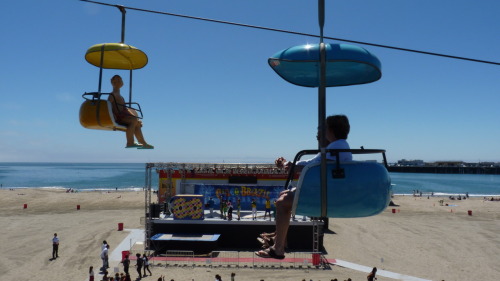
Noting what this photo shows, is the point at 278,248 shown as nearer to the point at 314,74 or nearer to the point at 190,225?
the point at 314,74

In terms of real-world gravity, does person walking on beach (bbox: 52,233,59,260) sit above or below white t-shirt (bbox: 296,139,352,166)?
below

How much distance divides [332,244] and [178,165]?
1176 centimetres

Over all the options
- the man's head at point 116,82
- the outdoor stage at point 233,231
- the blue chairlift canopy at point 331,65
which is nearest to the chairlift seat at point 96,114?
the man's head at point 116,82

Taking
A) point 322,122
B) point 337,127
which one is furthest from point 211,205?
point 322,122

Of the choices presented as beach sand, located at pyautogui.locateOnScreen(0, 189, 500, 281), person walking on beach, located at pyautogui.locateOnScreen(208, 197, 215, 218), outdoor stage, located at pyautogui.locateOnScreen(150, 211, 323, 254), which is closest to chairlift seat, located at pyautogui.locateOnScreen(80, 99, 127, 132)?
beach sand, located at pyautogui.locateOnScreen(0, 189, 500, 281)

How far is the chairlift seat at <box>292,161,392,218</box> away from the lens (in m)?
3.44

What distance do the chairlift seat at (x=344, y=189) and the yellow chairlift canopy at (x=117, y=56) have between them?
3.27 metres

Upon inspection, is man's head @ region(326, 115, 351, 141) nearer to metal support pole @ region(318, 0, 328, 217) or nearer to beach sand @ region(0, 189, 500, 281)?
metal support pole @ region(318, 0, 328, 217)

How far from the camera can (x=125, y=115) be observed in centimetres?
543

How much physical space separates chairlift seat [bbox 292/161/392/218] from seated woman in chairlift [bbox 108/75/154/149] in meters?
3.25

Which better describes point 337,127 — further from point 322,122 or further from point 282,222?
point 282,222

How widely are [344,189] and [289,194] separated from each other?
0.57m

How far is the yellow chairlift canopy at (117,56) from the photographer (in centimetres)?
487

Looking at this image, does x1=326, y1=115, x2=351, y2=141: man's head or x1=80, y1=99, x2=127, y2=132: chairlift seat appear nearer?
x1=326, y1=115, x2=351, y2=141: man's head
